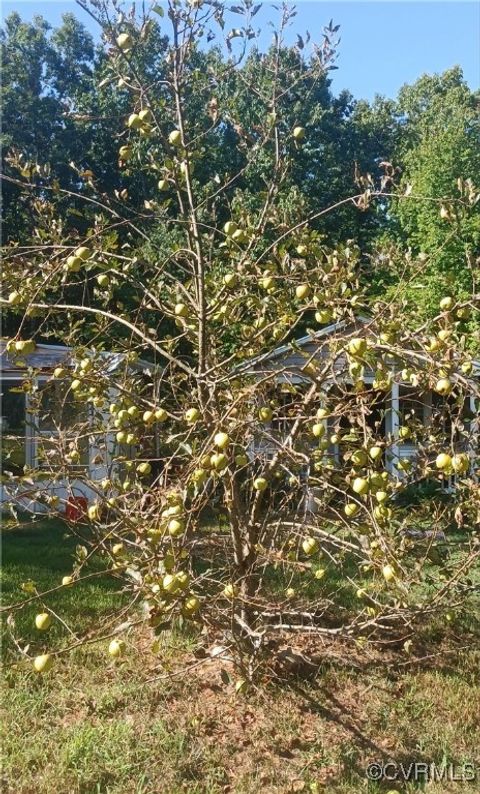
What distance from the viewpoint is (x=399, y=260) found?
308cm

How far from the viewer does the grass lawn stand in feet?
8.86

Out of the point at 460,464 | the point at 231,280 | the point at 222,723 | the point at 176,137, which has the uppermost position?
the point at 176,137

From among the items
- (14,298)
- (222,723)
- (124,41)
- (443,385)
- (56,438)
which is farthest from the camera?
(56,438)

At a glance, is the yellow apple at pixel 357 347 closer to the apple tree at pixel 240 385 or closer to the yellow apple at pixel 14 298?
the apple tree at pixel 240 385

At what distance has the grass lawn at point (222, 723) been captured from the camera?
106 inches

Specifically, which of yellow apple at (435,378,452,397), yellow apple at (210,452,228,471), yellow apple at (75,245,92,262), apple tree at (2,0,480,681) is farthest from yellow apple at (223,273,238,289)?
yellow apple at (435,378,452,397)

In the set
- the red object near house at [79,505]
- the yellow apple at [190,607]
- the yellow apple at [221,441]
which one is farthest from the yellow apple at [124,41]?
the yellow apple at [190,607]

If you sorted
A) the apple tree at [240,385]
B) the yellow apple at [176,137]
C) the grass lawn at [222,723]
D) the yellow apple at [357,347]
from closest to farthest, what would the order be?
the yellow apple at [357,347], the apple tree at [240,385], the yellow apple at [176,137], the grass lawn at [222,723]

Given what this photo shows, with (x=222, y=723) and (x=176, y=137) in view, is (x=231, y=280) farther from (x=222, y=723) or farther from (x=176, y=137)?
(x=222, y=723)

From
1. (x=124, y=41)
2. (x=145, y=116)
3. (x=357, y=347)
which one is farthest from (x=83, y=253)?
(x=357, y=347)

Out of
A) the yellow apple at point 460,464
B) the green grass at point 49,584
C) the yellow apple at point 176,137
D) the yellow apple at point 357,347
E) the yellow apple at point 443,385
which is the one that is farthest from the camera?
the green grass at point 49,584

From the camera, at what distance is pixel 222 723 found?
10.1 feet

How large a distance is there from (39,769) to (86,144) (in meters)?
17.7

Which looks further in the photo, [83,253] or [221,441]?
[83,253]
